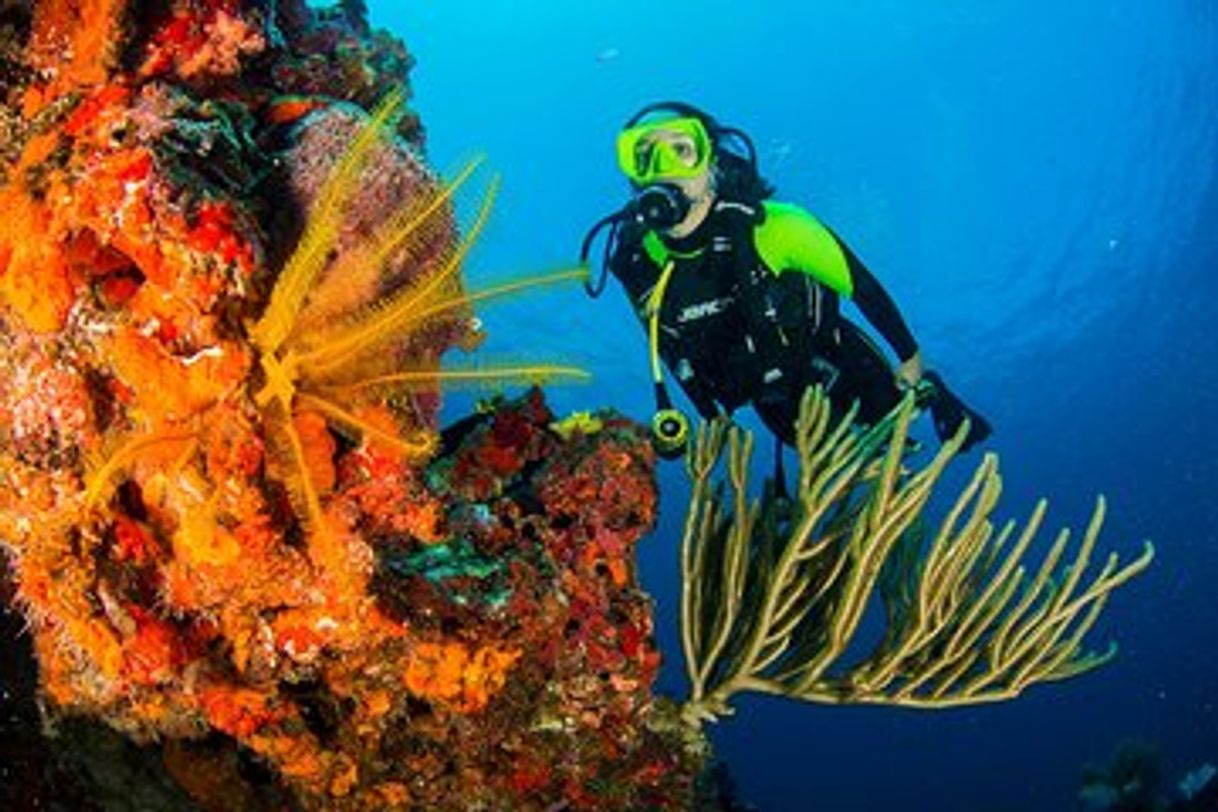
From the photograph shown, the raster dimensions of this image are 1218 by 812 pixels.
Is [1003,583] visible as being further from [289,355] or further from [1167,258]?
[1167,258]

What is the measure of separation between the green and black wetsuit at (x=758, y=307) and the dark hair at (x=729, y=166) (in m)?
0.11

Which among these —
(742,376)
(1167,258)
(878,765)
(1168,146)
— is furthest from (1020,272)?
(742,376)

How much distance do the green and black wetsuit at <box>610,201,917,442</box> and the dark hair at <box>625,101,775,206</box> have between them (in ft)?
0.37

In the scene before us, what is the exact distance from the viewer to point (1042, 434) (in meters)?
51.9

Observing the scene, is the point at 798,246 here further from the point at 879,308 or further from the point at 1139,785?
the point at 1139,785

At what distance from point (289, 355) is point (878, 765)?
38.3 meters

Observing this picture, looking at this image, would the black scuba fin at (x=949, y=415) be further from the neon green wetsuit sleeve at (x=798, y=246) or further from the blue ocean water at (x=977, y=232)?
the blue ocean water at (x=977, y=232)

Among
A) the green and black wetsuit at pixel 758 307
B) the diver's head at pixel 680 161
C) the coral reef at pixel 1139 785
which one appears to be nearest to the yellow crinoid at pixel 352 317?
the green and black wetsuit at pixel 758 307

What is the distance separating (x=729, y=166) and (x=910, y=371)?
1.74 meters

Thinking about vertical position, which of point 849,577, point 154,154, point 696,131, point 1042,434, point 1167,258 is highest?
point 1167,258

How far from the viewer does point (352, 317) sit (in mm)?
2590

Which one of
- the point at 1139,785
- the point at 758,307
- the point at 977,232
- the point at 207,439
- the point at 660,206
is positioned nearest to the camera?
the point at 207,439

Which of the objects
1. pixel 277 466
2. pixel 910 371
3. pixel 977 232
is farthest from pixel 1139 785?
pixel 977 232

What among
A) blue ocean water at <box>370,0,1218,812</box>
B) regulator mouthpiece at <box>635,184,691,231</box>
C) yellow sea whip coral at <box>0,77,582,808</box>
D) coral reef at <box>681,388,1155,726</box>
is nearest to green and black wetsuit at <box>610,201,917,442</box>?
regulator mouthpiece at <box>635,184,691,231</box>
